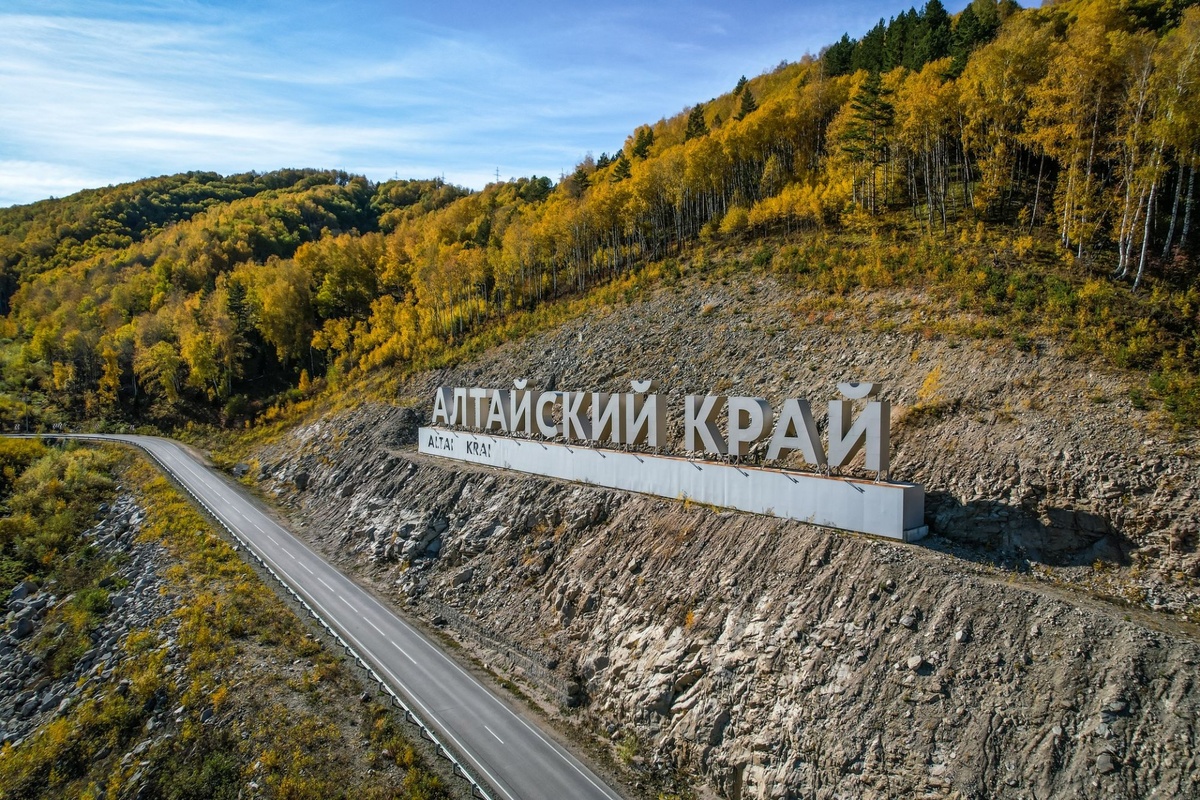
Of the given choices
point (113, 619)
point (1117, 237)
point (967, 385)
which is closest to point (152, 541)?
point (113, 619)

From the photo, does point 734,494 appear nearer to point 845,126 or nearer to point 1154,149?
point 1154,149

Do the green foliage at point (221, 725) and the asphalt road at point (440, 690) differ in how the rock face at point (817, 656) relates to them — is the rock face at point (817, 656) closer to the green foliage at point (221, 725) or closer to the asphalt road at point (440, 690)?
the asphalt road at point (440, 690)

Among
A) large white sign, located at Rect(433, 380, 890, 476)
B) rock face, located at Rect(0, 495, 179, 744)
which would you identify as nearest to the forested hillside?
large white sign, located at Rect(433, 380, 890, 476)

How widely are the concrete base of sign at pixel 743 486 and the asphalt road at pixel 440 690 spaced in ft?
34.0

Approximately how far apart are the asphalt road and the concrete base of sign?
10.4m

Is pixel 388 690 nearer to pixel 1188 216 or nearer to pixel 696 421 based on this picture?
pixel 696 421

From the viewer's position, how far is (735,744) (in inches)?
712

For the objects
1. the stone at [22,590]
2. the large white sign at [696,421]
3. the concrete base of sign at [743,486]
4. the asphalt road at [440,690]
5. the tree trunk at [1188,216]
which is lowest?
the stone at [22,590]

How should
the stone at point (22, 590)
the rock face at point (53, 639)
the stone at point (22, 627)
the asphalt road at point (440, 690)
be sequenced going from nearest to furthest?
the asphalt road at point (440, 690), the rock face at point (53, 639), the stone at point (22, 627), the stone at point (22, 590)

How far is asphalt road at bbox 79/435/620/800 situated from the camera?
1927cm

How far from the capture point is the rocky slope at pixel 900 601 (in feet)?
46.4

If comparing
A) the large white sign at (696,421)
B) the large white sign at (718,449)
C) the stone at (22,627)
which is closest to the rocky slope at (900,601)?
the large white sign at (718,449)

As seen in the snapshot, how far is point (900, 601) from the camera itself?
1783 centimetres

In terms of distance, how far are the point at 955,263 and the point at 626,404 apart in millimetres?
19671
